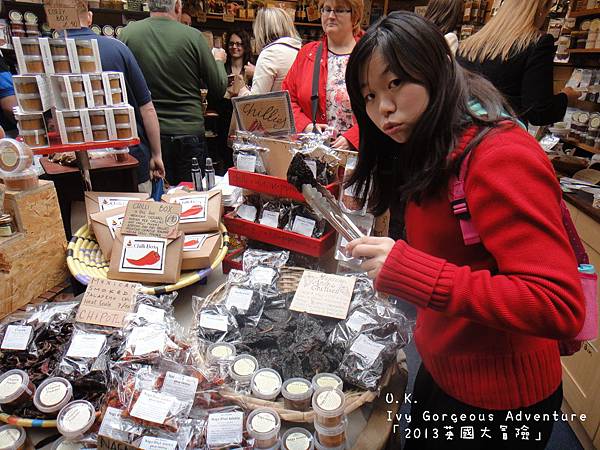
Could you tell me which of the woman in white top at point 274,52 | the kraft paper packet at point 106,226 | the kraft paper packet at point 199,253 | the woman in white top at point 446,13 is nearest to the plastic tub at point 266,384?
the kraft paper packet at point 199,253

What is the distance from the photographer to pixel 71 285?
4.33 feet

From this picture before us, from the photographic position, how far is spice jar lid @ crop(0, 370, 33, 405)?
85cm

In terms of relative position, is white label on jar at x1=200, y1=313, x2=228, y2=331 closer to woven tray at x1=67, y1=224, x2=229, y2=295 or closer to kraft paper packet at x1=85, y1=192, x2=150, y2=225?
woven tray at x1=67, y1=224, x2=229, y2=295

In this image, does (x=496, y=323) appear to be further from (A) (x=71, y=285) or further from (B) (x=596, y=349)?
(B) (x=596, y=349)

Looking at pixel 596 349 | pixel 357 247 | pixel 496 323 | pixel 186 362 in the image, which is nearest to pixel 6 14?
pixel 186 362

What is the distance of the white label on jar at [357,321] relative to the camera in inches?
41.6

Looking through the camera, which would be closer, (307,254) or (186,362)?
(186,362)

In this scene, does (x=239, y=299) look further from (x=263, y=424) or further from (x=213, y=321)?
(x=263, y=424)

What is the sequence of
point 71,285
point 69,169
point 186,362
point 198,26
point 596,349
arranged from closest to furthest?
point 186,362 → point 71,285 → point 69,169 → point 596,349 → point 198,26

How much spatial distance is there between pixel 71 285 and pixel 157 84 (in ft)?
5.51

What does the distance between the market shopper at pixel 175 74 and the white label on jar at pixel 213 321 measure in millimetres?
1916

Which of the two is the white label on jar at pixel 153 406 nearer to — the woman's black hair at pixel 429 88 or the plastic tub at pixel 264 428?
the plastic tub at pixel 264 428

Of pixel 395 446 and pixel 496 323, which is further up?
pixel 496 323

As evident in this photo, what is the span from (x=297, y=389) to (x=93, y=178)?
3.95ft
